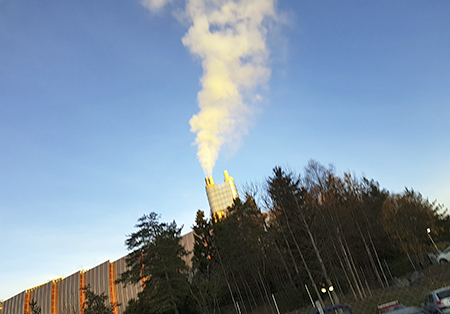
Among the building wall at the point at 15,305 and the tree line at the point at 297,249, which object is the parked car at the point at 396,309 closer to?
the tree line at the point at 297,249

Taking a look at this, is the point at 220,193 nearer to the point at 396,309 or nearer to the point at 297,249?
the point at 297,249

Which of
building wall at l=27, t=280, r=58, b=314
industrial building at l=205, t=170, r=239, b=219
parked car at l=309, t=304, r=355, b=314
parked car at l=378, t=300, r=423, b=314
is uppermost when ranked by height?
industrial building at l=205, t=170, r=239, b=219

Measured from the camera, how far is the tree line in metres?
25.1

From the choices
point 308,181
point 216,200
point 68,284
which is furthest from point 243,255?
point 216,200

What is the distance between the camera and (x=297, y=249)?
25672mm

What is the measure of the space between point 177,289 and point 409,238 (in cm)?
2296

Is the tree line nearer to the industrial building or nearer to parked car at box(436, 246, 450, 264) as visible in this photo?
parked car at box(436, 246, 450, 264)

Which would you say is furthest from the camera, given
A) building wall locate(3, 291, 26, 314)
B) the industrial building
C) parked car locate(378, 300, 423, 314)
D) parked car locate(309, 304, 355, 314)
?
the industrial building

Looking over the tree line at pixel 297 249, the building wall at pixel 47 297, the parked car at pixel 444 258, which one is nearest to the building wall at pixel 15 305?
the building wall at pixel 47 297

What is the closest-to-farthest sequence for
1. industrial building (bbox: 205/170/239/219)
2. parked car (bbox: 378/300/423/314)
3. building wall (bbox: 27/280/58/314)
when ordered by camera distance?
1. parked car (bbox: 378/300/423/314)
2. building wall (bbox: 27/280/58/314)
3. industrial building (bbox: 205/170/239/219)

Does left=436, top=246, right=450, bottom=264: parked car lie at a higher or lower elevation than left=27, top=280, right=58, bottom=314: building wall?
lower

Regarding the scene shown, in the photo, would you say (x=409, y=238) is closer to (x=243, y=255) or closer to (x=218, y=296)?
(x=243, y=255)

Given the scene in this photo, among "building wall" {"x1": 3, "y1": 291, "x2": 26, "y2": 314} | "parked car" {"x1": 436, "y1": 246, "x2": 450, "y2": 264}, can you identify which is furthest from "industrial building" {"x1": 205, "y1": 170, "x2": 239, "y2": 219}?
"parked car" {"x1": 436, "y1": 246, "x2": 450, "y2": 264}

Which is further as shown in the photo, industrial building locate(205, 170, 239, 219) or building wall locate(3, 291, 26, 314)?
industrial building locate(205, 170, 239, 219)
